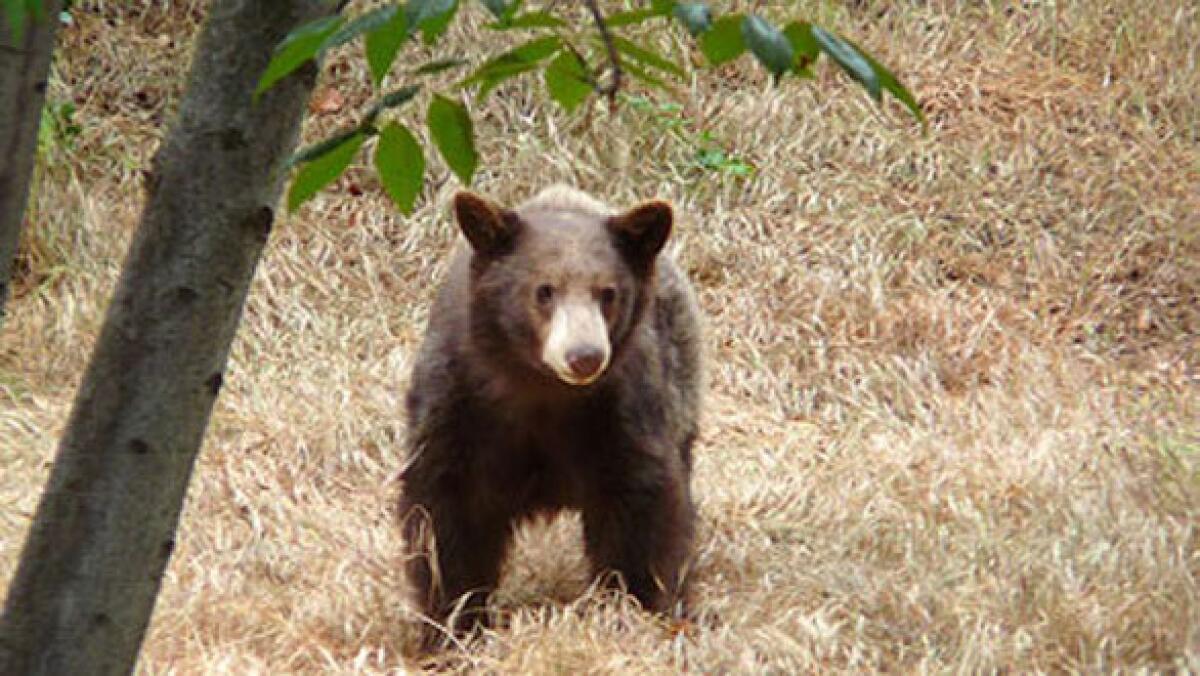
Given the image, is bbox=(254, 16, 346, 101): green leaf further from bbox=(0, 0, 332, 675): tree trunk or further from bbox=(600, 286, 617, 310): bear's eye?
bbox=(600, 286, 617, 310): bear's eye

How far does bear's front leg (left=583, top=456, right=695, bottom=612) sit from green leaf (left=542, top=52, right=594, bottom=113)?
9.49ft

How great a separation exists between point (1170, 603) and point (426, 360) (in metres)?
2.09

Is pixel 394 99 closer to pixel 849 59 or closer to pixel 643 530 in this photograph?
pixel 849 59

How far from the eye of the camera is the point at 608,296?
4633 millimetres

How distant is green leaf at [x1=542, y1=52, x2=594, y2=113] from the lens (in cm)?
192

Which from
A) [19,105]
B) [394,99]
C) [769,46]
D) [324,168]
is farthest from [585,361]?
[769,46]

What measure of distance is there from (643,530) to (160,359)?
2.84 meters

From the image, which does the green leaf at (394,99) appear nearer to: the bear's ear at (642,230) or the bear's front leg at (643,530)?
the bear's ear at (642,230)

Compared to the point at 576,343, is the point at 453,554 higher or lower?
lower

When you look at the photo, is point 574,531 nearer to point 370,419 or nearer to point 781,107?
point 370,419

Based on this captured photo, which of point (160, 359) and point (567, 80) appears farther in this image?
point (160, 359)

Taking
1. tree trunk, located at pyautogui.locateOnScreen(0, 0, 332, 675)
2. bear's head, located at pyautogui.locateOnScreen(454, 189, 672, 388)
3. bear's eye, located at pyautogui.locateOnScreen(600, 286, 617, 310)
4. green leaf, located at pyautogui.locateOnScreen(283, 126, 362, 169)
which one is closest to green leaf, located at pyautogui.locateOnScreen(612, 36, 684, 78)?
green leaf, located at pyautogui.locateOnScreen(283, 126, 362, 169)

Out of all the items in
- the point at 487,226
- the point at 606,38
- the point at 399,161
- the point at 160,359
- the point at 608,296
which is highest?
the point at 606,38

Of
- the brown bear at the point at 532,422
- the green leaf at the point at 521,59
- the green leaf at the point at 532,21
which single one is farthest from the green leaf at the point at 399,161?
the brown bear at the point at 532,422
